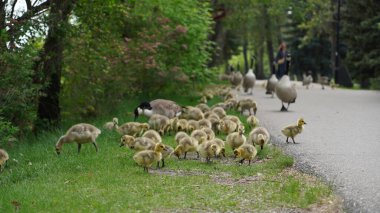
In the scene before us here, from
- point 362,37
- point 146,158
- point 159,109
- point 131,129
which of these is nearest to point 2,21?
point 131,129

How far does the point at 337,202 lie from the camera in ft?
25.9

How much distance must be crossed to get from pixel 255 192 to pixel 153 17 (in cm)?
1733

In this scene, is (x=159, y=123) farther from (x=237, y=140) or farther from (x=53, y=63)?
(x=53, y=63)

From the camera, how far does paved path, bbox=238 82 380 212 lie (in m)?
8.48

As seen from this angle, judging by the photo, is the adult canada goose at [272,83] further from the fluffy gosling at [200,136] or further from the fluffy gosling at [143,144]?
the fluffy gosling at [143,144]

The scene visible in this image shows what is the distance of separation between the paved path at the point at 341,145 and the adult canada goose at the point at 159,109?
2469mm

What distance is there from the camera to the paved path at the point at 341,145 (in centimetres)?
848

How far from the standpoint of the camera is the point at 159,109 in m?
16.8

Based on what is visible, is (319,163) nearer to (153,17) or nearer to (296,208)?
(296,208)

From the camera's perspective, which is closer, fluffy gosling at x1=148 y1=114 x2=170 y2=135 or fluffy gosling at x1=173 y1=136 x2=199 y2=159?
fluffy gosling at x1=173 y1=136 x2=199 y2=159

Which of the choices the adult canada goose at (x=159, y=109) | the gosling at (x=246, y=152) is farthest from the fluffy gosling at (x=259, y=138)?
the adult canada goose at (x=159, y=109)

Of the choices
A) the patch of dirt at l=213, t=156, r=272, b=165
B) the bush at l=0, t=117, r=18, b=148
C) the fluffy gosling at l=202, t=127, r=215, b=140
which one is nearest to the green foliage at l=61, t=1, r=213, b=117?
the bush at l=0, t=117, r=18, b=148

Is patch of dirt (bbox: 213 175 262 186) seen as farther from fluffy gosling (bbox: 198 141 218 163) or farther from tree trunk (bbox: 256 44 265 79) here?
tree trunk (bbox: 256 44 265 79)

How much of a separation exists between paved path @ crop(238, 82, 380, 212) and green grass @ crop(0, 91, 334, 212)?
38 cm
